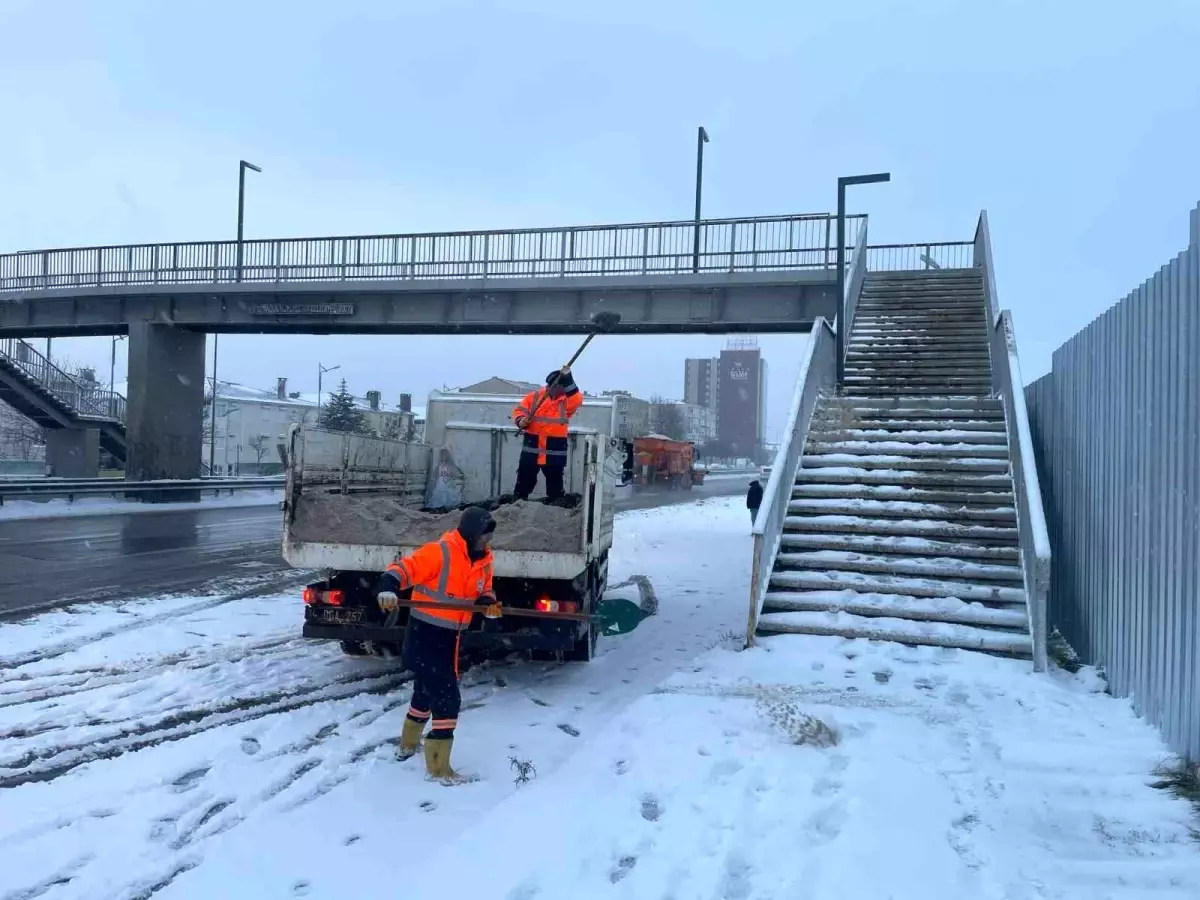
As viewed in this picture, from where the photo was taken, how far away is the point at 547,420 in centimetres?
892

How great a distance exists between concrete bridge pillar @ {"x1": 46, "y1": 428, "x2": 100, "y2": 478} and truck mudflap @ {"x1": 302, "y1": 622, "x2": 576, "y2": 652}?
93.6 feet

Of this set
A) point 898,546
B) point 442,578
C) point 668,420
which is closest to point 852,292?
point 898,546

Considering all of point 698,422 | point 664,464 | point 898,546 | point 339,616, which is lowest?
point 339,616

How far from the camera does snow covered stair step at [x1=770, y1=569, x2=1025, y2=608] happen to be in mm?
7996

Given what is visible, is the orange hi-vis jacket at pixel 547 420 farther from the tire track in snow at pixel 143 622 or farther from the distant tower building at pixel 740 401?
the distant tower building at pixel 740 401

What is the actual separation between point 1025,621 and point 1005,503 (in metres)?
2.05

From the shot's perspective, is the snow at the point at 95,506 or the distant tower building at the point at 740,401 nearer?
the snow at the point at 95,506

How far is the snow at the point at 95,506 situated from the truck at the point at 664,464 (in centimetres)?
2016

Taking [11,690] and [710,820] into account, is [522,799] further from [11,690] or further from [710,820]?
[11,690]

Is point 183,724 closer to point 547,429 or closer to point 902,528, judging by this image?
point 547,429

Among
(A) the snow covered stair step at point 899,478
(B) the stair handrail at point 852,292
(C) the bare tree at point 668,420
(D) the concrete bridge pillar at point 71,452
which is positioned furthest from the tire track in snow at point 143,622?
(C) the bare tree at point 668,420

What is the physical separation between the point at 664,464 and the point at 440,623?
137 feet

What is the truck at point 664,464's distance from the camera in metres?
45.0

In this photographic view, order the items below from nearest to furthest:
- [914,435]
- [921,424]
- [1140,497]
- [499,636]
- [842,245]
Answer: [1140,497] < [499,636] < [914,435] < [921,424] < [842,245]
